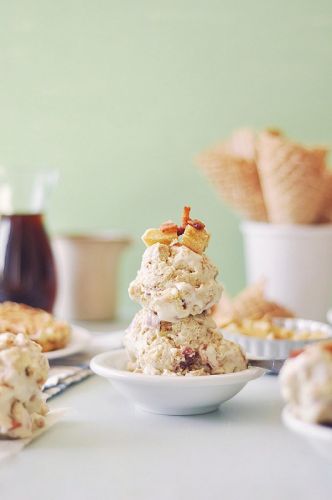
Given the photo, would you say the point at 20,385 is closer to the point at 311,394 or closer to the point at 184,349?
the point at 184,349

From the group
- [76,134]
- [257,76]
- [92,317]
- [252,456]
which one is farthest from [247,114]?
[252,456]

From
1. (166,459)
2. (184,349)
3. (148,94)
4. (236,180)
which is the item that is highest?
(148,94)

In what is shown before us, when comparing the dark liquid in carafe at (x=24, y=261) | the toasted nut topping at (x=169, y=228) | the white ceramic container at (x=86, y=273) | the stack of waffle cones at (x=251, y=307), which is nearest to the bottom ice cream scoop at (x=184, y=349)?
the toasted nut topping at (x=169, y=228)

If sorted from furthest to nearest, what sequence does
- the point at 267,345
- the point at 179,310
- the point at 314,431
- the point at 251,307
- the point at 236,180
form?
the point at 236,180
the point at 251,307
the point at 267,345
the point at 179,310
the point at 314,431

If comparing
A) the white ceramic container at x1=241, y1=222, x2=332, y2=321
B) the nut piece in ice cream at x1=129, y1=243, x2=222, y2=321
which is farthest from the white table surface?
the white ceramic container at x1=241, y1=222, x2=332, y2=321

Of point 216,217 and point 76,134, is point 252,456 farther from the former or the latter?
point 76,134

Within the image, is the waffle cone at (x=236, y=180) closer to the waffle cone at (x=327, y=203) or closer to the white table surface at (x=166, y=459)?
the waffle cone at (x=327, y=203)

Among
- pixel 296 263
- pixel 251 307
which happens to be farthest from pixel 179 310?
pixel 296 263
